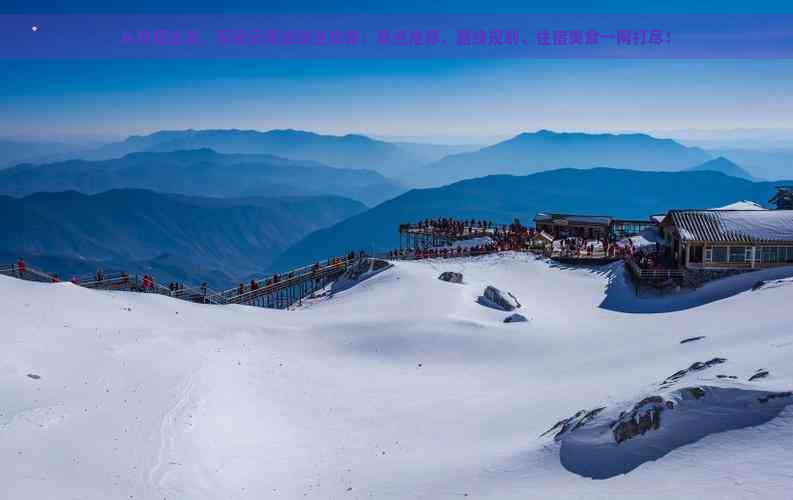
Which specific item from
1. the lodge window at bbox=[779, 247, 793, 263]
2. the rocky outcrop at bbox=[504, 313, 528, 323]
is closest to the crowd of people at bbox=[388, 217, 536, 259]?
the rocky outcrop at bbox=[504, 313, 528, 323]

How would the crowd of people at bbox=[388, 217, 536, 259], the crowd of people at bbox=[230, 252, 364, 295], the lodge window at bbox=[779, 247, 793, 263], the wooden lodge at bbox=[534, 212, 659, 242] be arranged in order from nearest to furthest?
the lodge window at bbox=[779, 247, 793, 263] → the crowd of people at bbox=[230, 252, 364, 295] → the crowd of people at bbox=[388, 217, 536, 259] → the wooden lodge at bbox=[534, 212, 659, 242]

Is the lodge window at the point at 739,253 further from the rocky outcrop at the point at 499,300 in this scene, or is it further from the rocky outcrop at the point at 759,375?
the rocky outcrop at the point at 759,375

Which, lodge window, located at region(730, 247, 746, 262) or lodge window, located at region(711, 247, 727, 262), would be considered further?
lodge window, located at region(711, 247, 727, 262)

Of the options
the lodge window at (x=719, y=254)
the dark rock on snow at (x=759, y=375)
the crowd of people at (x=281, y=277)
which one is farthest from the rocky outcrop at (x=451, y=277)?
the dark rock on snow at (x=759, y=375)

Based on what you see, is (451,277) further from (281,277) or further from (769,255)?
(769,255)

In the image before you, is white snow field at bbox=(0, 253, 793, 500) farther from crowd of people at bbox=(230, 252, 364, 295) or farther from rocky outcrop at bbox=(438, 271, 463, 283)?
crowd of people at bbox=(230, 252, 364, 295)

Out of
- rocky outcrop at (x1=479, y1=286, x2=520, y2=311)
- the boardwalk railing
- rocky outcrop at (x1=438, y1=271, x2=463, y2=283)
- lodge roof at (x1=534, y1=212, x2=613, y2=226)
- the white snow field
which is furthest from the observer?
lodge roof at (x1=534, y1=212, x2=613, y2=226)
